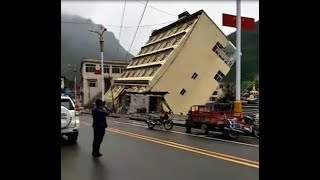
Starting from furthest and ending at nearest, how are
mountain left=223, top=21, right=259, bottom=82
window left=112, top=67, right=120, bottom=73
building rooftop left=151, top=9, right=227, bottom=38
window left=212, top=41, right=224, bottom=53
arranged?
A: window left=112, top=67, right=120, bottom=73
building rooftop left=151, top=9, right=227, bottom=38
window left=212, top=41, right=224, bottom=53
mountain left=223, top=21, right=259, bottom=82

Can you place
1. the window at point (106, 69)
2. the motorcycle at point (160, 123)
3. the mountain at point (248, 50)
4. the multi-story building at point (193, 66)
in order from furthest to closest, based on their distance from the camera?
the window at point (106, 69) < the multi-story building at point (193, 66) < the motorcycle at point (160, 123) < the mountain at point (248, 50)

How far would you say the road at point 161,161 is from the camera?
714cm

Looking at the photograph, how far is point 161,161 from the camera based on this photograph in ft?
28.5

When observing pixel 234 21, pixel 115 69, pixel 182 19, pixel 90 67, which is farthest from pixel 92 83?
pixel 234 21

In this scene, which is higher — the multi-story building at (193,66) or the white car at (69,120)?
the multi-story building at (193,66)

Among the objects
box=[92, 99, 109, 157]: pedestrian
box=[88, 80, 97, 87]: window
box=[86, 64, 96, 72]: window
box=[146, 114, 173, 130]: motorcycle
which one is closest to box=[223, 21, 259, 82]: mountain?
box=[92, 99, 109, 157]: pedestrian

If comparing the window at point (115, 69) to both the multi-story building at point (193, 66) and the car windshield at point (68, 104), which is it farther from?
the car windshield at point (68, 104)

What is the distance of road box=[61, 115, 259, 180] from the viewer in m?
7.14

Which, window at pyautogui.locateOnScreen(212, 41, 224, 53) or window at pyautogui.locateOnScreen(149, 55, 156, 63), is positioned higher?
window at pyautogui.locateOnScreen(212, 41, 224, 53)

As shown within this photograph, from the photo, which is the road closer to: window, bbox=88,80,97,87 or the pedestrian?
the pedestrian

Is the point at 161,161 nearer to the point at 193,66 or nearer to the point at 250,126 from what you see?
the point at 250,126

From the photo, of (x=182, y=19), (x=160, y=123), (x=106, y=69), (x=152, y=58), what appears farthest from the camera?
(x=106, y=69)

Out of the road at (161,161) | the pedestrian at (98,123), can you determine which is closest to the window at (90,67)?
the road at (161,161)
